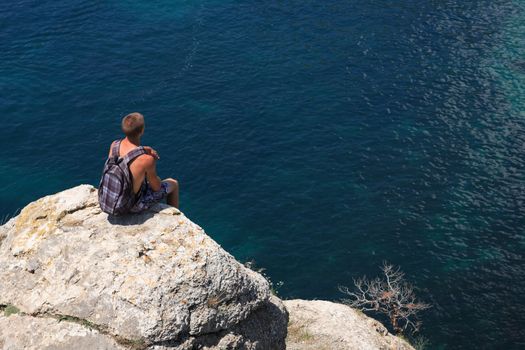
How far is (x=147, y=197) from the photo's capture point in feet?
62.6

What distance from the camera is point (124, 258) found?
17938 millimetres

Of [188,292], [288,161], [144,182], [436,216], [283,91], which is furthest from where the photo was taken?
Result: [283,91]

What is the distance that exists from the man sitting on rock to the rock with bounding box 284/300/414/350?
1057 centimetres

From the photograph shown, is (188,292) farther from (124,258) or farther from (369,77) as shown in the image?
(369,77)

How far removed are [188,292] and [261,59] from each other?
238 ft

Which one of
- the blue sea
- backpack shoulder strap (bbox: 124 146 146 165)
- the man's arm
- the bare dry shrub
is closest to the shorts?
the man's arm

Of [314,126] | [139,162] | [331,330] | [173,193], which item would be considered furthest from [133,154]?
[314,126]

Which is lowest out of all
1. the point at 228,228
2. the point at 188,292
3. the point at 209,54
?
the point at 228,228

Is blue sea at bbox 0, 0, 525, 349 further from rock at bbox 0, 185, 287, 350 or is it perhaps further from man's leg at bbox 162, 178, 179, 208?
rock at bbox 0, 185, 287, 350

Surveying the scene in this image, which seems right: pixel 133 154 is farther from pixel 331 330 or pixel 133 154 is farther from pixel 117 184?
pixel 331 330

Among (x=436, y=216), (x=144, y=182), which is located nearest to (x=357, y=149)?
(x=436, y=216)

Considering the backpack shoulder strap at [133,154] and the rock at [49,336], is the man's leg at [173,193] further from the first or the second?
the rock at [49,336]

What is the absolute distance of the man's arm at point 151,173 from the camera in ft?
60.2

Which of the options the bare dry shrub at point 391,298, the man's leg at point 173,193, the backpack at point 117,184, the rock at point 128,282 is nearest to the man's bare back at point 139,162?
the backpack at point 117,184
